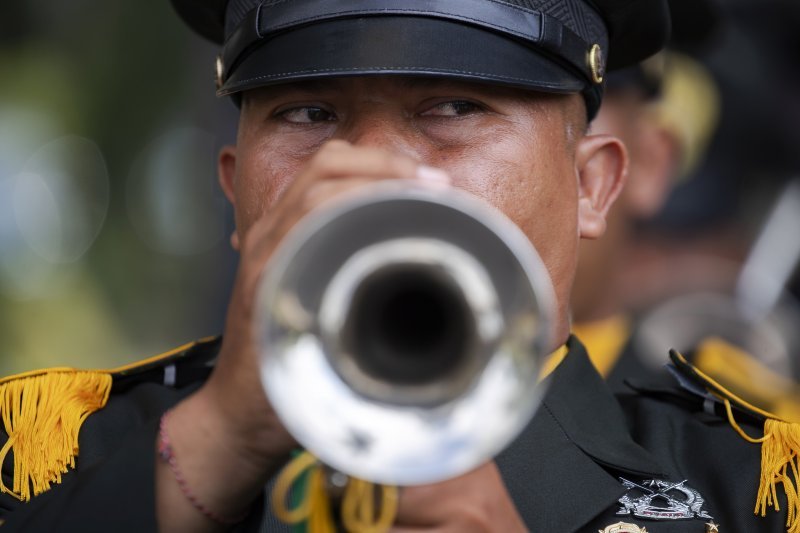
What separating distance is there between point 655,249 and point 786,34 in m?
1.39

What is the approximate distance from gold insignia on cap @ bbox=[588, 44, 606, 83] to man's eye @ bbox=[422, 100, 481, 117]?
1.09 ft

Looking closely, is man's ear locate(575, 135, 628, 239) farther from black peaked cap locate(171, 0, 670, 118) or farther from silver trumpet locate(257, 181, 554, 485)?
silver trumpet locate(257, 181, 554, 485)

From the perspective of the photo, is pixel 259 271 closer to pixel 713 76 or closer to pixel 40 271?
pixel 713 76

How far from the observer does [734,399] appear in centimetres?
296

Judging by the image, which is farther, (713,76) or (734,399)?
(713,76)

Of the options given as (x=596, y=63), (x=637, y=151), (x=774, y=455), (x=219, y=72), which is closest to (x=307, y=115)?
(x=219, y=72)

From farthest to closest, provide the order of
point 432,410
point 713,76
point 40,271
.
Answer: point 40,271
point 713,76
point 432,410

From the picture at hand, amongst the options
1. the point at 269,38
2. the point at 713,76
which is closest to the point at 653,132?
the point at 713,76

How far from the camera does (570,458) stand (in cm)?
273

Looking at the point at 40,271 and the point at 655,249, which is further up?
the point at 655,249

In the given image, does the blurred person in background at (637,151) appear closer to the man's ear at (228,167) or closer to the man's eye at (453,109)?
the man's ear at (228,167)

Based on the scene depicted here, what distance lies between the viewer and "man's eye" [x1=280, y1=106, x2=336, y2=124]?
278 centimetres

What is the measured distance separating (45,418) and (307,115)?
0.92 meters

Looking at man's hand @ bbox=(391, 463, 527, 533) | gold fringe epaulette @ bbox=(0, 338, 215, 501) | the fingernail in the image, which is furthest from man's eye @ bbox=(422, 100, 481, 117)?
gold fringe epaulette @ bbox=(0, 338, 215, 501)
